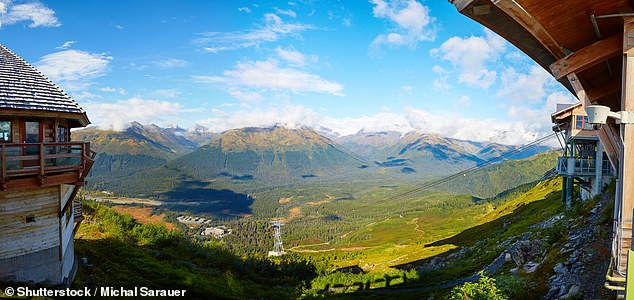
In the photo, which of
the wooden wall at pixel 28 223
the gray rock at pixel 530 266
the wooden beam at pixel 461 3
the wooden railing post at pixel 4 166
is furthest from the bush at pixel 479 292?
the wooden wall at pixel 28 223

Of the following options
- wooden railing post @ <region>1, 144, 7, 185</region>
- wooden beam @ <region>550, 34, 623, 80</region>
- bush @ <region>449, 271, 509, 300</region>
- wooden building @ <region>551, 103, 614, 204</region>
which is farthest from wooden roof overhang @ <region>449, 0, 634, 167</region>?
wooden building @ <region>551, 103, 614, 204</region>

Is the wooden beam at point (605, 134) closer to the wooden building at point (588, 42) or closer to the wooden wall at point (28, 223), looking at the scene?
the wooden building at point (588, 42)

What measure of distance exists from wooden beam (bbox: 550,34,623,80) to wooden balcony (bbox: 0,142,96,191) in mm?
13827

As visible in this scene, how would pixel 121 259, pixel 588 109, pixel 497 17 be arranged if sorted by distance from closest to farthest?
pixel 588 109 < pixel 497 17 < pixel 121 259

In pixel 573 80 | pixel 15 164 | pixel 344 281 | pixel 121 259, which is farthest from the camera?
pixel 344 281

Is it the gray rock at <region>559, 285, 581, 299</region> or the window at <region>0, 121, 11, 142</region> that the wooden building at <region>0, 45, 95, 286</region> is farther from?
the gray rock at <region>559, 285, 581, 299</region>

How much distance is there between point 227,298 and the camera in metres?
17.4

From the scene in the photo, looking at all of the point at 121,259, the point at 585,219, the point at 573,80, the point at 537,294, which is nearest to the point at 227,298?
the point at 121,259

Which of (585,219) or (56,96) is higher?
(56,96)

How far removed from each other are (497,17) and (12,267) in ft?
53.5

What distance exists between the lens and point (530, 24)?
6039mm

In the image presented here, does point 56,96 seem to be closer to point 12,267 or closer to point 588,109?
point 12,267

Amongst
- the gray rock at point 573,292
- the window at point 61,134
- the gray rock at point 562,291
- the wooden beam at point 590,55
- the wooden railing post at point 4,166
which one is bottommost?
the gray rock at point 562,291

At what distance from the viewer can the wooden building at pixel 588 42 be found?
218 inches
